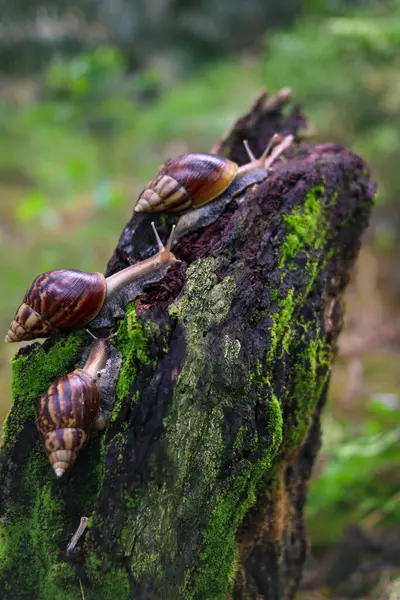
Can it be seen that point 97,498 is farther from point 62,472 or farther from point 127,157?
point 127,157

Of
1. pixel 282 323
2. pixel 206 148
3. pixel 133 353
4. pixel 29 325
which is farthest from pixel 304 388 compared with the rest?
pixel 206 148

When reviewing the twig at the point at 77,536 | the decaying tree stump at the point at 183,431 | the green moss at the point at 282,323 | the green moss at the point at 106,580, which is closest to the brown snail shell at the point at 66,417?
the decaying tree stump at the point at 183,431

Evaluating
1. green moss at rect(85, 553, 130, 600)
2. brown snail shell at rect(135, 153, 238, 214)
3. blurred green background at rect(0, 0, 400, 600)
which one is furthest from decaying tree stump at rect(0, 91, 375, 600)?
blurred green background at rect(0, 0, 400, 600)

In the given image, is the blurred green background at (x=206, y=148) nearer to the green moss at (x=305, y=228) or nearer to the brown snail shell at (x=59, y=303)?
the green moss at (x=305, y=228)

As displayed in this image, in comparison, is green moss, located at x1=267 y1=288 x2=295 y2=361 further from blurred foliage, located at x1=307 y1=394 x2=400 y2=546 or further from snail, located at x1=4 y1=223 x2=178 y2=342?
blurred foliage, located at x1=307 y1=394 x2=400 y2=546

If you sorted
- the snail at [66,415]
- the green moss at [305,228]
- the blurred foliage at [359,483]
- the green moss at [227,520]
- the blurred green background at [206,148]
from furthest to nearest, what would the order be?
the blurred green background at [206,148] < the blurred foliage at [359,483] < the green moss at [305,228] < the green moss at [227,520] < the snail at [66,415]

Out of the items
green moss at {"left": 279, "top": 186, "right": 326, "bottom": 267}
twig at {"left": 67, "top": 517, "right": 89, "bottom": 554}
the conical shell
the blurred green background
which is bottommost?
twig at {"left": 67, "top": 517, "right": 89, "bottom": 554}
